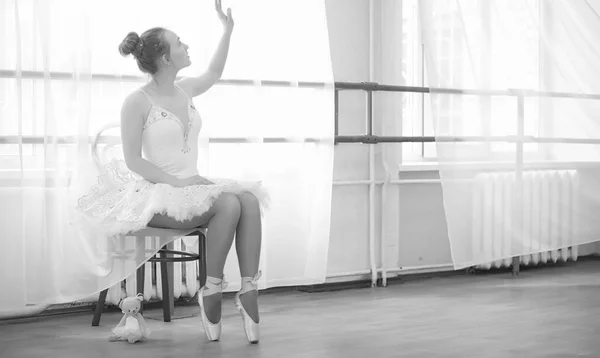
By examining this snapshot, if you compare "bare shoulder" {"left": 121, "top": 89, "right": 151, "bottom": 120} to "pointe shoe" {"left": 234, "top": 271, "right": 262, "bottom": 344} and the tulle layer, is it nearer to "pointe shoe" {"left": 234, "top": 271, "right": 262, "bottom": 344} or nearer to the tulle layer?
the tulle layer

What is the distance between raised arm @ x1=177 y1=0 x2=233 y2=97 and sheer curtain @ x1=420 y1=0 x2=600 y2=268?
1.14 meters

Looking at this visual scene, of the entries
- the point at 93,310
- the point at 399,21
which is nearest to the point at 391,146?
the point at 399,21

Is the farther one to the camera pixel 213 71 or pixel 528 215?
pixel 528 215

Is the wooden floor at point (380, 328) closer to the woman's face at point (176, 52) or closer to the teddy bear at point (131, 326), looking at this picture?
the teddy bear at point (131, 326)

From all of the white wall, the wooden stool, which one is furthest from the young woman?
the white wall

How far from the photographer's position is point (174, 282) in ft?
11.8

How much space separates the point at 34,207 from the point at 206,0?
1.02m

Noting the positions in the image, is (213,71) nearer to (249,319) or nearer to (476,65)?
(249,319)

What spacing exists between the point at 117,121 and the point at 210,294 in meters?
0.79

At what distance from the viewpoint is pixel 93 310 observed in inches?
140

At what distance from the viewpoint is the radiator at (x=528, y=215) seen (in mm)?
4328

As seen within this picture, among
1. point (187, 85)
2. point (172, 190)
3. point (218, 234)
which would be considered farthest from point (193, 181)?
point (187, 85)

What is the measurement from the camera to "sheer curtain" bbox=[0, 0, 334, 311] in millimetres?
3230

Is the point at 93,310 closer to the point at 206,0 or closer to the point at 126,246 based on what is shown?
the point at 126,246
